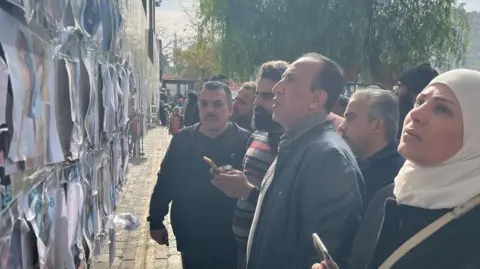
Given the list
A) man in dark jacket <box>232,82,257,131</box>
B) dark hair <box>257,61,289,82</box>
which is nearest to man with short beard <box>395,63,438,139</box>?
man in dark jacket <box>232,82,257,131</box>

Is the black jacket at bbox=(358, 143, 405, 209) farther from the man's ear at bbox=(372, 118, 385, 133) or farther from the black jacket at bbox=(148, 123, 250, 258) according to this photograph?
the black jacket at bbox=(148, 123, 250, 258)

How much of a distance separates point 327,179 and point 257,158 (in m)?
1.13

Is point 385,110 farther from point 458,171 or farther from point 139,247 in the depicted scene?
point 139,247

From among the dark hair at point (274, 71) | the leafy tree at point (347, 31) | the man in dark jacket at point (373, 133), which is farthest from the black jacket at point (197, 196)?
the leafy tree at point (347, 31)

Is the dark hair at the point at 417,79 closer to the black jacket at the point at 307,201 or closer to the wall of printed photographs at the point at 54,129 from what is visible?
the black jacket at the point at 307,201

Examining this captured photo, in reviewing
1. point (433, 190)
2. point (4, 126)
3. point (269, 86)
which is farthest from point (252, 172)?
point (4, 126)

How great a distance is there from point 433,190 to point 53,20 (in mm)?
1375

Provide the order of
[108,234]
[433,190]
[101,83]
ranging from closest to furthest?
[433,190] < [101,83] < [108,234]

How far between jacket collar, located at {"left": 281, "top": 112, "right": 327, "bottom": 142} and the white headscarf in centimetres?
76

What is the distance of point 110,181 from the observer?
11.1ft

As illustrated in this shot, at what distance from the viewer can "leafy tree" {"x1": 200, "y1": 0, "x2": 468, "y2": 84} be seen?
11.5 meters

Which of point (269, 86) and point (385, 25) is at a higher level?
point (385, 25)

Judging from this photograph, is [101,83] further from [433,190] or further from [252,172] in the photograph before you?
[433,190]

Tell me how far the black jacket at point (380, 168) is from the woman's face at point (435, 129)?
3.45ft
